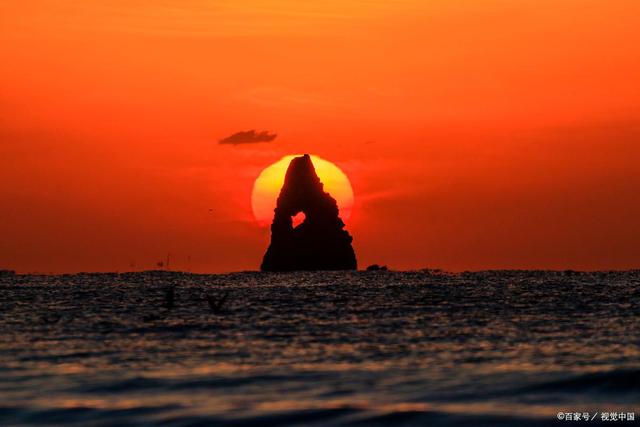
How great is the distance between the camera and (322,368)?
47688mm

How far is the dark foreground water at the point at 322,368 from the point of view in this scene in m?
36.1

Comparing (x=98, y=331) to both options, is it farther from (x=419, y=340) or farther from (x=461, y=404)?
(x=461, y=404)

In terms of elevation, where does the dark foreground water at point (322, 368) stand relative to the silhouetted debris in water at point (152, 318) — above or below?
below

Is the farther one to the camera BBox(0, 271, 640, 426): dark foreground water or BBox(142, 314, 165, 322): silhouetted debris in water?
BBox(142, 314, 165, 322): silhouetted debris in water

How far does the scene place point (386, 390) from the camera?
40.6 meters

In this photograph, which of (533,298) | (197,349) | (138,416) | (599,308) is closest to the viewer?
(138,416)

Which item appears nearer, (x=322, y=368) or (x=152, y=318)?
(x=322, y=368)

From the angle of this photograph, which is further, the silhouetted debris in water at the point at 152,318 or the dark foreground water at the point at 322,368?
the silhouetted debris in water at the point at 152,318

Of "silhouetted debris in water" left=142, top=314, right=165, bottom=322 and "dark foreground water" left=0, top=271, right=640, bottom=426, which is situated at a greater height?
"silhouetted debris in water" left=142, top=314, right=165, bottom=322

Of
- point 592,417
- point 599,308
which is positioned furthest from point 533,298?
point 592,417

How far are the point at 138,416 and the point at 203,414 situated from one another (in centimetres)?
211

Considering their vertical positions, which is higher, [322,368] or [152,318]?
[152,318]

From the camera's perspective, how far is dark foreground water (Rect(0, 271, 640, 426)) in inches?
1421

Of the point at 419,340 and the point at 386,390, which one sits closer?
the point at 386,390
